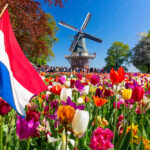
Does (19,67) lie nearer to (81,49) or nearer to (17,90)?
(17,90)

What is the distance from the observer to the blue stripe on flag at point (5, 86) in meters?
1.15

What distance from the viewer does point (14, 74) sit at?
149cm

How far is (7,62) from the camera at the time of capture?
1.51 metres

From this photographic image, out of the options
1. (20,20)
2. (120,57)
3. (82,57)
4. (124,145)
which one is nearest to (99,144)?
(124,145)

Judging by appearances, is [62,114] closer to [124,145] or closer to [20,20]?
[124,145]

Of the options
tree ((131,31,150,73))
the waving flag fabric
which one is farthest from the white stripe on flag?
tree ((131,31,150,73))

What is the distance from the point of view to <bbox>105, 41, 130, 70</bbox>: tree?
40.4 metres

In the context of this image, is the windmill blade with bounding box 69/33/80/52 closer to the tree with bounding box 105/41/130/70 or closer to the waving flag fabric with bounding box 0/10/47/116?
the tree with bounding box 105/41/130/70

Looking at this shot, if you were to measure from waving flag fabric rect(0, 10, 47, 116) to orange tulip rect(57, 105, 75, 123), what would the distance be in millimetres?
703

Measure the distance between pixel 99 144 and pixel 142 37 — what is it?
3677cm

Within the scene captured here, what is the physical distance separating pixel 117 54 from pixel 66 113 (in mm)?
41836

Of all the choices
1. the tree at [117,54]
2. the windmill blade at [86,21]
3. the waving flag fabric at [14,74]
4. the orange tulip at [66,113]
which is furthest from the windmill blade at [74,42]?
the orange tulip at [66,113]

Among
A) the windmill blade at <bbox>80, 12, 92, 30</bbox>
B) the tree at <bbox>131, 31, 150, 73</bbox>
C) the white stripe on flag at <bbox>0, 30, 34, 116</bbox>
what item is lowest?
the white stripe on flag at <bbox>0, 30, 34, 116</bbox>

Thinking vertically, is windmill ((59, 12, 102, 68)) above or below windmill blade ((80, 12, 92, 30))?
below
